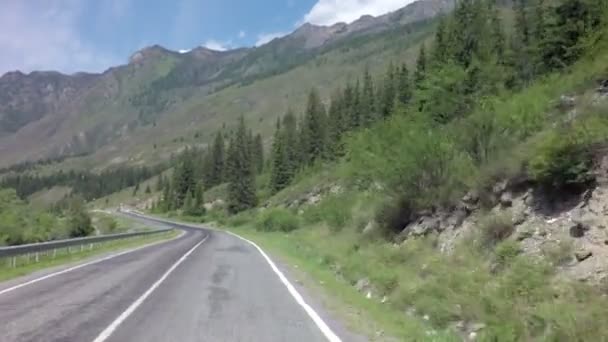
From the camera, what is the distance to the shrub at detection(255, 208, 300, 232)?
59.0 m

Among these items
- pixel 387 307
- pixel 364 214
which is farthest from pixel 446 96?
pixel 387 307

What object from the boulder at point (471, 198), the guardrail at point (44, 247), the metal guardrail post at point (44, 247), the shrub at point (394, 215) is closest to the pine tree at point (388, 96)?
the guardrail at point (44, 247)

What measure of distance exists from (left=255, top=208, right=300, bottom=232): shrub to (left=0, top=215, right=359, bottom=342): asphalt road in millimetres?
39001

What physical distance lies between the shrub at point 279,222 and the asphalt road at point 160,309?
3900cm

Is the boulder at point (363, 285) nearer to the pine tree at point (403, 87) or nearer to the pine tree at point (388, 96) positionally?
the pine tree at point (403, 87)

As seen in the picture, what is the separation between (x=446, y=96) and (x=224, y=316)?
2276cm

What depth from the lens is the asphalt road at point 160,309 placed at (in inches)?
374

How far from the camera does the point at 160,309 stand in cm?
1202

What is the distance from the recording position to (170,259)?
26391 millimetres

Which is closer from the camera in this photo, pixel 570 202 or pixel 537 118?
pixel 570 202

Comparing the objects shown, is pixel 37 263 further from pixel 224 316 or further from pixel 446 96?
pixel 446 96

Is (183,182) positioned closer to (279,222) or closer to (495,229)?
(279,222)

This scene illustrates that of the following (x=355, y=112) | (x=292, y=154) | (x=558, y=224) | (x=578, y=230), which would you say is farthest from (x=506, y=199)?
(x=292, y=154)

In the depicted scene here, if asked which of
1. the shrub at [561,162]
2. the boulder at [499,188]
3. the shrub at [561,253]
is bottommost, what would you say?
the shrub at [561,253]
